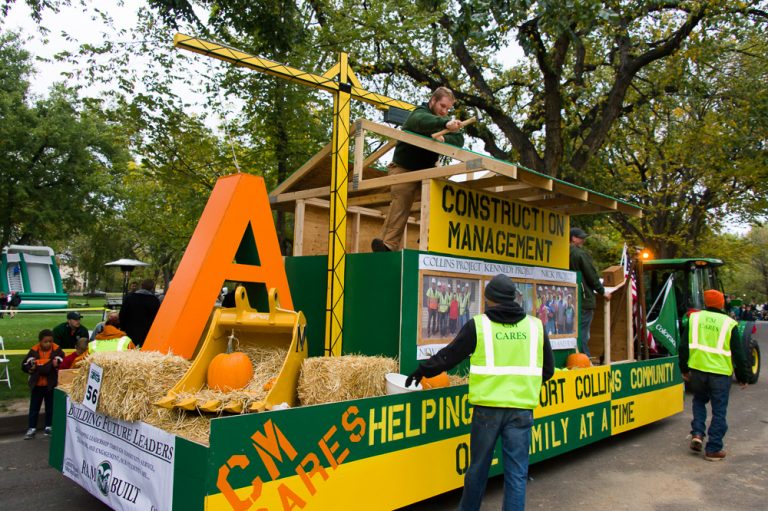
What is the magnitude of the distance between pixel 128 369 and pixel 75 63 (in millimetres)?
8240

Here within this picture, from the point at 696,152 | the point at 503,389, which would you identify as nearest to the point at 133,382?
the point at 503,389

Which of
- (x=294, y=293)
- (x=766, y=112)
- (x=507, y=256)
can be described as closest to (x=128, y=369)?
(x=294, y=293)

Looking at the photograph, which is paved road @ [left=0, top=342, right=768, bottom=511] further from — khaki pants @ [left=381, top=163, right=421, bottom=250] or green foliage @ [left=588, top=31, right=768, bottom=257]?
green foliage @ [left=588, top=31, right=768, bottom=257]

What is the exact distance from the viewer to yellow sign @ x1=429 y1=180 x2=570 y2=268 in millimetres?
6301

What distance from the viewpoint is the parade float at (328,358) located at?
4.02 m

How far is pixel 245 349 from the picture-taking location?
18.5 feet

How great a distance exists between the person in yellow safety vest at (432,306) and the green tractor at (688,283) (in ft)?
28.7

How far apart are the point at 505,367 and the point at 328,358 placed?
61.9 inches

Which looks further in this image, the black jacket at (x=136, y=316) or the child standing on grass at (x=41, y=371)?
the black jacket at (x=136, y=316)

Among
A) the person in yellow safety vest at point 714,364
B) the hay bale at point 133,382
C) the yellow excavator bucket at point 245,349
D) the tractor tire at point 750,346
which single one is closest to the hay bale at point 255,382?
the yellow excavator bucket at point 245,349

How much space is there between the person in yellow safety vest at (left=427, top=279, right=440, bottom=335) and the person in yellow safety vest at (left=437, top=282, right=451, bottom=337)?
0.05 m

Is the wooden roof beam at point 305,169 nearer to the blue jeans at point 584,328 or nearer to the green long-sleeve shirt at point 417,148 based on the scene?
the green long-sleeve shirt at point 417,148

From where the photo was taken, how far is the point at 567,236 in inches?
336

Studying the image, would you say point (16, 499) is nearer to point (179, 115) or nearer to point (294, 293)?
point (294, 293)
